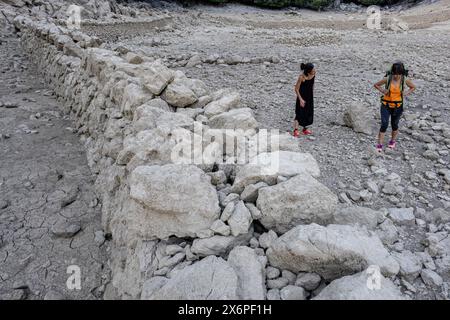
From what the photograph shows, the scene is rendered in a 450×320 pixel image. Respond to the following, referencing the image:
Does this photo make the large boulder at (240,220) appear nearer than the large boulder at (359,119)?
Yes

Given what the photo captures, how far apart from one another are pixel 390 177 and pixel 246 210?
2.45m

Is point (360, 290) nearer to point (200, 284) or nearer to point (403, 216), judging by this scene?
point (200, 284)

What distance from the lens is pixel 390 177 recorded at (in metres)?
4.20

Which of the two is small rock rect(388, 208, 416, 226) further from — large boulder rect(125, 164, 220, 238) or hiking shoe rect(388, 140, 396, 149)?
large boulder rect(125, 164, 220, 238)

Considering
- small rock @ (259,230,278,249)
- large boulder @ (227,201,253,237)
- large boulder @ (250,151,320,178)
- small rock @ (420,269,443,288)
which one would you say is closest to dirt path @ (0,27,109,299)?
large boulder @ (227,201,253,237)

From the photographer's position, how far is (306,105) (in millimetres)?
5523

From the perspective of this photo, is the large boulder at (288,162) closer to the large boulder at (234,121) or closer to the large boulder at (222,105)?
the large boulder at (234,121)

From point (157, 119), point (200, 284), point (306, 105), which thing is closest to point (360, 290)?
point (200, 284)

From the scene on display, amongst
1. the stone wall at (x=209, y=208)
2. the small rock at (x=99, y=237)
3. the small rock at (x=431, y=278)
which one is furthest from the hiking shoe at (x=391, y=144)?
the small rock at (x=99, y=237)

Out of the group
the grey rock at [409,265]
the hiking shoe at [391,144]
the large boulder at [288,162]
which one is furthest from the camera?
the hiking shoe at [391,144]

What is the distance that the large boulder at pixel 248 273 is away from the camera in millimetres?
2102

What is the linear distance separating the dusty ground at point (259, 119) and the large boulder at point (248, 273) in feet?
3.92
